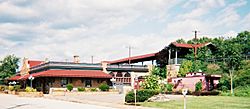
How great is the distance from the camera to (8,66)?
278 ft

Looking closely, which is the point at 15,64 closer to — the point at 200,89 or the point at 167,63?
the point at 167,63

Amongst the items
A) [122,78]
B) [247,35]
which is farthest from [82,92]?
[247,35]

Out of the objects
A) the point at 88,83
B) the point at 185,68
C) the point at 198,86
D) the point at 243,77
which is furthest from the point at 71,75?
the point at 243,77

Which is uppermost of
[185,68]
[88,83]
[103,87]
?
[185,68]

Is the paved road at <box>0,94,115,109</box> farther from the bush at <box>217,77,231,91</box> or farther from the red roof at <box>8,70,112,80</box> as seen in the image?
the red roof at <box>8,70,112,80</box>

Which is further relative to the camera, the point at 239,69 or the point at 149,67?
the point at 149,67

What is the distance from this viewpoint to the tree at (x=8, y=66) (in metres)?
81.9

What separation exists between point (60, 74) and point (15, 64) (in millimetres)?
39153

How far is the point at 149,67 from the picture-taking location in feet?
206

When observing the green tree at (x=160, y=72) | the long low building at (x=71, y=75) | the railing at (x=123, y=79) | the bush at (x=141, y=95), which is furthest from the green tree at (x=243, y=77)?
the railing at (x=123, y=79)

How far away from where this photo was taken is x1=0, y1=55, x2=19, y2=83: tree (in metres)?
81.9

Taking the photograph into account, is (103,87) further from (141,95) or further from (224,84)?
(141,95)

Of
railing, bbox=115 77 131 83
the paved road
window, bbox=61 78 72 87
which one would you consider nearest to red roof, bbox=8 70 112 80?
window, bbox=61 78 72 87

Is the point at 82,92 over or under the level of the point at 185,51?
under
